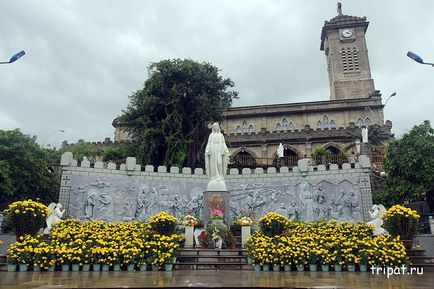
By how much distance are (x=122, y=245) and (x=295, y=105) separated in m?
39.9

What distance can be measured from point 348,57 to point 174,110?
37839mm

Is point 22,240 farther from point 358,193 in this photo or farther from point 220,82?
point 220,82

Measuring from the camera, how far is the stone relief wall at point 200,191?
806 inches

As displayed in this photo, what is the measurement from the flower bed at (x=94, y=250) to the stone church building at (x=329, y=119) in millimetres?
23254

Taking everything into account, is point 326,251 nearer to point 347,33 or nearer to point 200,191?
point 200,191

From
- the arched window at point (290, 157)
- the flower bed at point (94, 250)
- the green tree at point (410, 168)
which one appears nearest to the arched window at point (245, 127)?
the arched window at point (290, 157)

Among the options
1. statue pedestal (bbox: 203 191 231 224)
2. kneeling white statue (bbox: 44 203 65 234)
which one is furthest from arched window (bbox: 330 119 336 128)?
kneeling white statue (bbox: 44 203 65 234)

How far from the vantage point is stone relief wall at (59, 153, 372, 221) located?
20469mm

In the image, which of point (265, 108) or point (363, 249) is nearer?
point (363, 249)

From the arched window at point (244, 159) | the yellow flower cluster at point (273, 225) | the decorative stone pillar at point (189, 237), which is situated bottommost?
the decorative stone pillar at point (189, 237)

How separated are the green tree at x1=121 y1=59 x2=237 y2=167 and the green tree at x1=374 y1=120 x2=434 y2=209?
14.6 m

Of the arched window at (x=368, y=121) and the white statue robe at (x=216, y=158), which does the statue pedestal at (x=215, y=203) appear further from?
the arched window at (x=368, y=121)

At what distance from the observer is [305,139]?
135 ft

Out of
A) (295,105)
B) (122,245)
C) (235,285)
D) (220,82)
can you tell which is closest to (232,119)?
(295,105)
